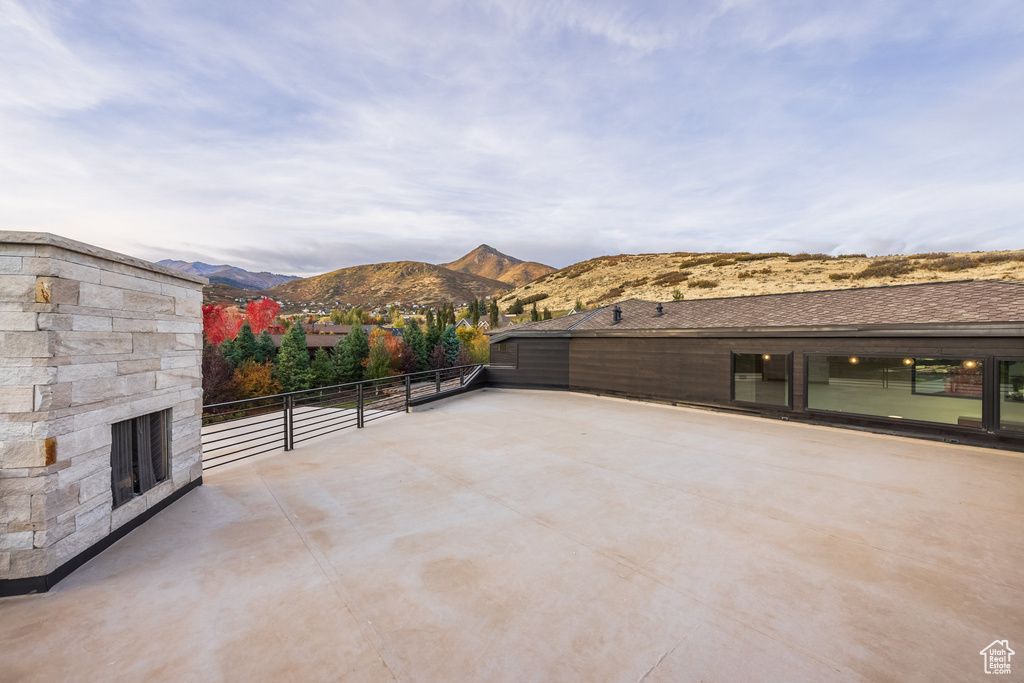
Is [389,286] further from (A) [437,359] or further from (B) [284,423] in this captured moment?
(B) [284,423]

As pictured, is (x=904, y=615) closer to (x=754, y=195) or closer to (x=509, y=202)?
(x=754, y=195)

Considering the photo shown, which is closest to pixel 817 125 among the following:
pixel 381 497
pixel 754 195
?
pixel 754 195

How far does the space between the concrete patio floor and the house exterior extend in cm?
204

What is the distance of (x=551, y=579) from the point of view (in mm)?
2928

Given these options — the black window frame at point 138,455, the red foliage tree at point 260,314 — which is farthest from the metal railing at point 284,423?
the red foliage tree at point 260,314

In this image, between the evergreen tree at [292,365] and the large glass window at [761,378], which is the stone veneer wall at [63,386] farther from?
the evergreen tree at [292,365]

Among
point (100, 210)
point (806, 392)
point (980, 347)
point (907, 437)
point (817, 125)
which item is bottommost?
point (907, 437)

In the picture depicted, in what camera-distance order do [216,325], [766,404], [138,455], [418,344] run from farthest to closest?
[216,325] < [418,344] < [766,404] < [138,455]

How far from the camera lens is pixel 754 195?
1030 inches

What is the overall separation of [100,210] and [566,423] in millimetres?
14152

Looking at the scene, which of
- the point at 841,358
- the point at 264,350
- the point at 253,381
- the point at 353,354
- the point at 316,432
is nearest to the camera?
the point at 316,432

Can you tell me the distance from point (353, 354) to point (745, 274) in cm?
4049

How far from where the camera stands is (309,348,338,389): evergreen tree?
82.8 feet

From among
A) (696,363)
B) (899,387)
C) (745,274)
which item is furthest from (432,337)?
(745,274)
